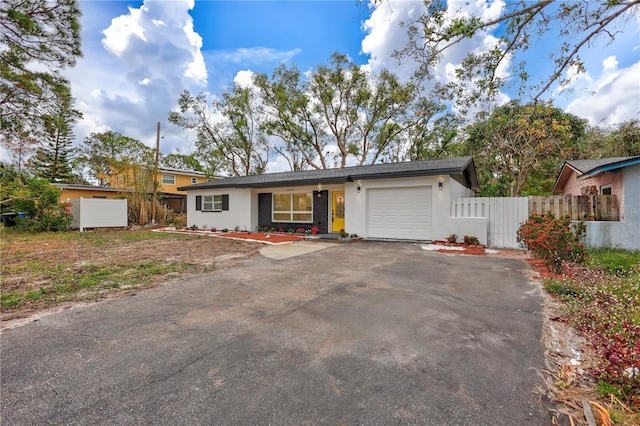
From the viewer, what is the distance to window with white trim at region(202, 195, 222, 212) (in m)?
16.1

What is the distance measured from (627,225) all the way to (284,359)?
948cm

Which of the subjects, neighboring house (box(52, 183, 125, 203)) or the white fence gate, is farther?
neighboring house (box(52, 183, 125, 203))

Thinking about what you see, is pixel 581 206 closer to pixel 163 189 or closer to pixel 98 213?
pixel 98 213

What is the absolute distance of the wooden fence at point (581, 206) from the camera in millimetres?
8070

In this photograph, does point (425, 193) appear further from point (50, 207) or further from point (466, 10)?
point (50, 207)

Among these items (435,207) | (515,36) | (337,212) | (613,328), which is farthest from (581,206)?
(337,212)

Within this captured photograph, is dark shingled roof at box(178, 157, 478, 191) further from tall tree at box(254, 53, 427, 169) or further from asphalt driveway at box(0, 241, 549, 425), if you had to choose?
tall tree at box(254, 53, 427, 169)

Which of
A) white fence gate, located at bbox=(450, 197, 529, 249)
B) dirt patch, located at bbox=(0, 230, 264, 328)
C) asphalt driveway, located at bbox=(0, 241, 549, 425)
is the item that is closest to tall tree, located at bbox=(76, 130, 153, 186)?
dirt patch, located at bbox=(0, 230, 264, 328)

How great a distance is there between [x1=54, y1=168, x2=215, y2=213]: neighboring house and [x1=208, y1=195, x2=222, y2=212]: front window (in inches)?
94.4

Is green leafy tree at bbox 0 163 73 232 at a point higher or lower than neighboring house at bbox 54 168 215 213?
lower

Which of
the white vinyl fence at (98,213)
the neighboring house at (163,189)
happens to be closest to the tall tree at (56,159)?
the neighboring house at (163,189)

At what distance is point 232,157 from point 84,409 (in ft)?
88.2

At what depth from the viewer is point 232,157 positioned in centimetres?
2703

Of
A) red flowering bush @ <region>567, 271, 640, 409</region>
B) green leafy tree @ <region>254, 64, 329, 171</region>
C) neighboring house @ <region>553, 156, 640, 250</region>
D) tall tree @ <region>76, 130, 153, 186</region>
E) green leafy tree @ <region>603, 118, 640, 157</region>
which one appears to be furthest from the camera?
tall tree @ <region>76, 130, 153, 186</region>
